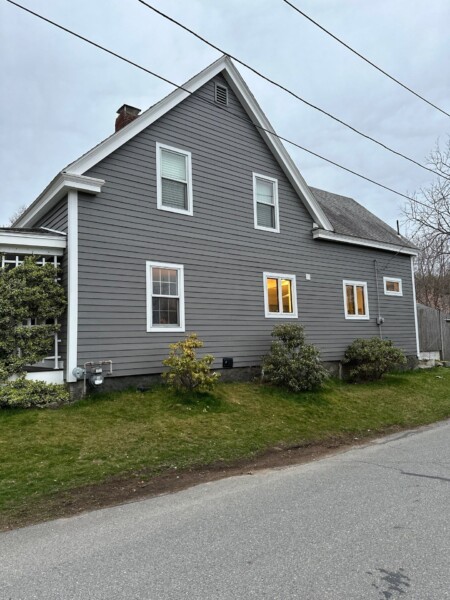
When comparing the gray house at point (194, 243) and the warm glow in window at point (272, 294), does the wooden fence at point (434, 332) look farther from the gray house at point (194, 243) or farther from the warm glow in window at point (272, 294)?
the warm glow in window at point (272, 294)

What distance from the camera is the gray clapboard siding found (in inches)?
362

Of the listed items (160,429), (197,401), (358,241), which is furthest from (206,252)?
(358,241)

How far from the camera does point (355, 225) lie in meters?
17.0

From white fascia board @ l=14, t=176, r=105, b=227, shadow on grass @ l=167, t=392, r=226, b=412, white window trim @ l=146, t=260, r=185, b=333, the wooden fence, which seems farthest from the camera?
the wooden fence

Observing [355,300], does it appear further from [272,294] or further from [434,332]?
[434,332]

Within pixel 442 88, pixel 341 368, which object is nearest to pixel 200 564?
pixel 341 368

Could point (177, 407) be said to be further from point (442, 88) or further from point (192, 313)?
point (442, 88)

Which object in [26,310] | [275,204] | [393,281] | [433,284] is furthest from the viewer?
[433,284]

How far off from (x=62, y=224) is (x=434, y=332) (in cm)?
1700

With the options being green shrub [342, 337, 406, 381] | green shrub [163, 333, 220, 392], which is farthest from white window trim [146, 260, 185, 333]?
green shrub [342, 337, 406, 381]

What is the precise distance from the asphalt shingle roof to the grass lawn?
22.0ft

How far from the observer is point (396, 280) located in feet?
55.6

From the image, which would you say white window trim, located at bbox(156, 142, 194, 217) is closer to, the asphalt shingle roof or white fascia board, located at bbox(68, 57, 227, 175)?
white fascia board, located at bbox(68, 57, 227, 175)

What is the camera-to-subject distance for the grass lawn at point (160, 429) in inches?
214
